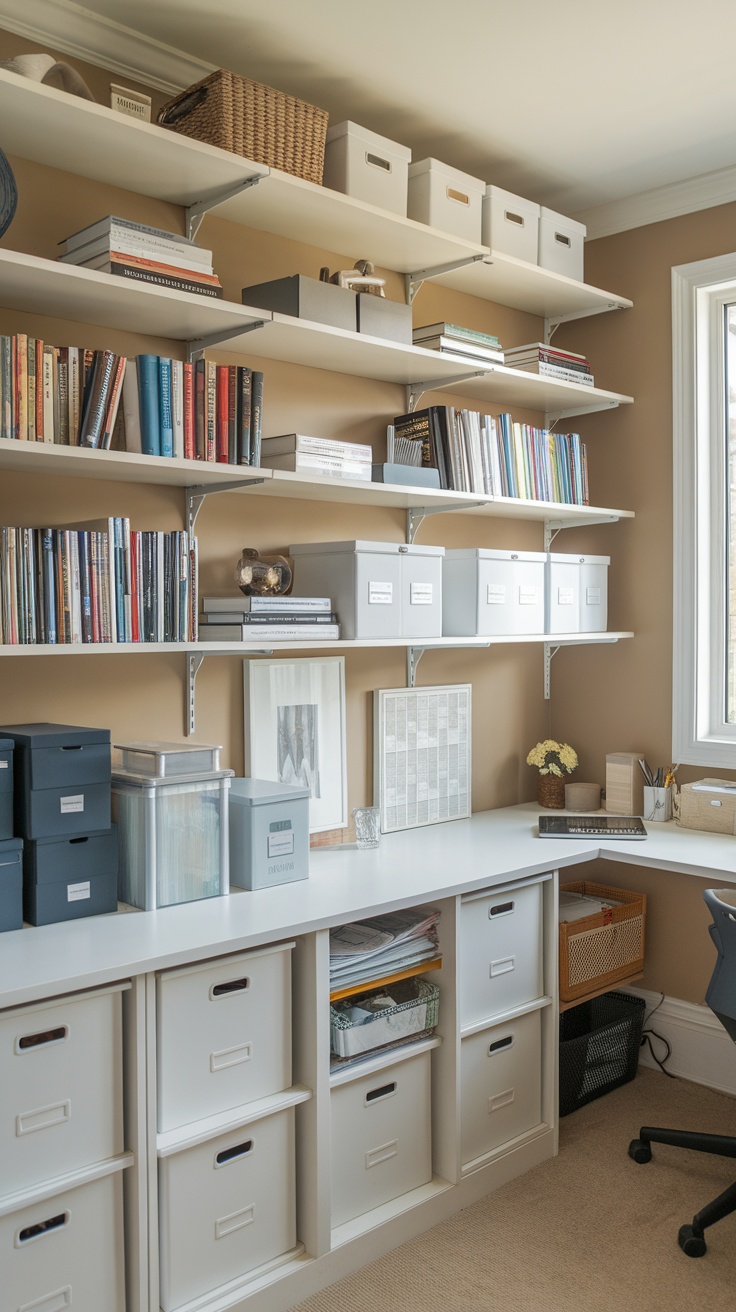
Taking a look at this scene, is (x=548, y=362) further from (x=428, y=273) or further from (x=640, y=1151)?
(x=640, y=1151)

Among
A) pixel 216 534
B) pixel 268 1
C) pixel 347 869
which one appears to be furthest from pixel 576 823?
pixel 268 1

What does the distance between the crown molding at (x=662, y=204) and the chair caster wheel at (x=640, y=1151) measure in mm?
2733

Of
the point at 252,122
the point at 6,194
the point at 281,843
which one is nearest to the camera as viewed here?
A: the point at 6,194

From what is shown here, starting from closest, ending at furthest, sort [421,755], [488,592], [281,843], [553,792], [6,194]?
[6,194] → [281,843] → [488,592] → [421,755] → [553,792]

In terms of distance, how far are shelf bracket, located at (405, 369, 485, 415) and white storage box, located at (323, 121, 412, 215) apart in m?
0.48

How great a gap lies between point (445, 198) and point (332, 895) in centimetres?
187

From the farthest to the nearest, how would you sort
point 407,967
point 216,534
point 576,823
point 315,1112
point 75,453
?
point 576,823 < point 216,534 < point 407,967 < point 315,1112 < point 75,453

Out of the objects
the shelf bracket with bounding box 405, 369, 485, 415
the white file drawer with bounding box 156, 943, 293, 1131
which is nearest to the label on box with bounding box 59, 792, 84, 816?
the white file drawer with bounding box 156, 943, 293, 1131

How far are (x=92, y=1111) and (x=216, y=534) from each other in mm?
1362

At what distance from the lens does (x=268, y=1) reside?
2.17 meters

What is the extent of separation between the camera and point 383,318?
8.49 feet

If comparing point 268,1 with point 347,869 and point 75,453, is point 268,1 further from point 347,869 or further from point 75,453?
point 347,869

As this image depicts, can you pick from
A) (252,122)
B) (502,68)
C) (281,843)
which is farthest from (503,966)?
(502,68)

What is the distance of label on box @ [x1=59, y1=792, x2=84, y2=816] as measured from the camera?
2.01 metres
